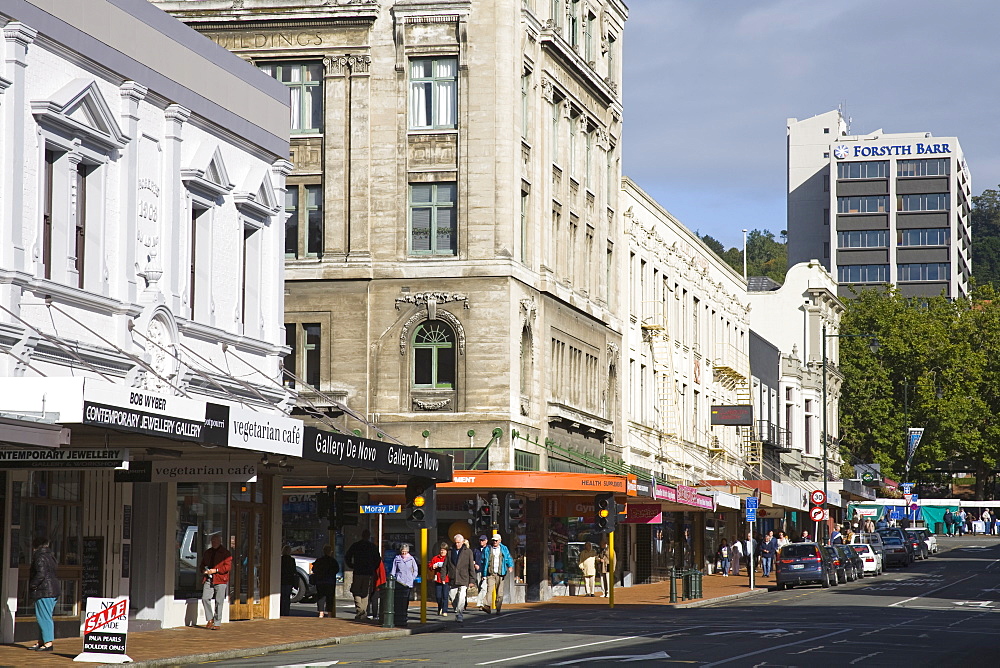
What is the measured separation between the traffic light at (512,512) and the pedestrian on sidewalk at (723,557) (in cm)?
1940

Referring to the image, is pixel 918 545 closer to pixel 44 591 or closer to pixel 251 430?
pixel 251 430

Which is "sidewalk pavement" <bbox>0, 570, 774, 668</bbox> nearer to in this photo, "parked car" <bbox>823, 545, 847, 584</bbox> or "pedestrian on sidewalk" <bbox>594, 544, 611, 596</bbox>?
"pedestrian on sidewalk" <bbox>594, 544, 611, 596</bbox>

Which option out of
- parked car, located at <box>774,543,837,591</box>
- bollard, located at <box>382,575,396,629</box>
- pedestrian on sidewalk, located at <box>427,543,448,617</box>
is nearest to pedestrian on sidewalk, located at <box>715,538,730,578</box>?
parked car, located at <box>774,543,837,591</box>

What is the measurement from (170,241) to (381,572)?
30.0ft

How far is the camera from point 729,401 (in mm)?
66250

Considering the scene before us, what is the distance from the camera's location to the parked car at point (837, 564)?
4988 centimetres

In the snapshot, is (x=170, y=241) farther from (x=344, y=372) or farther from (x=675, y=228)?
(x=675, y=228)

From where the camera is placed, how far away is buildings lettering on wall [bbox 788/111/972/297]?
15625cm

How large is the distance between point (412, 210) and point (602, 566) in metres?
13.2

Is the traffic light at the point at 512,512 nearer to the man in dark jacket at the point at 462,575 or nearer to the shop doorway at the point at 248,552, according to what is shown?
the man in dark jacket at the point at 462,575

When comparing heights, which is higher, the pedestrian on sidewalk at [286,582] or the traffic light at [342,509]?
the traffic light at [342,509]

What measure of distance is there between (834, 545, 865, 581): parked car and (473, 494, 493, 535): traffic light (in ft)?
55.6

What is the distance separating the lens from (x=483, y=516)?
37.0 m

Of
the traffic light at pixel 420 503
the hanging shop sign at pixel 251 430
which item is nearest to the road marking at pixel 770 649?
the hanging shop sign at pixel 251 430
